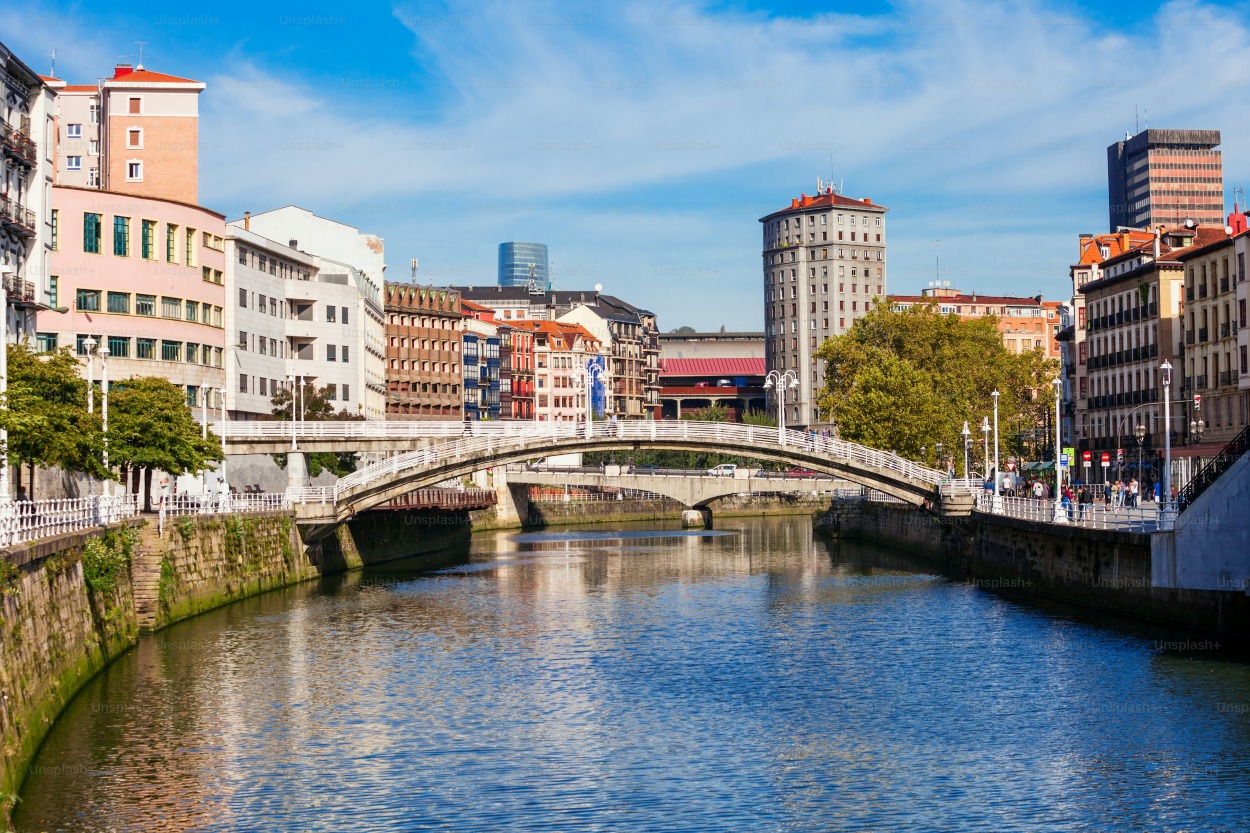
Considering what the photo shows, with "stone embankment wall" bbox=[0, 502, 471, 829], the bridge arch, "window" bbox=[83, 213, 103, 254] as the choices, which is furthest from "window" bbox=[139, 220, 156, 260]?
the bridge arch

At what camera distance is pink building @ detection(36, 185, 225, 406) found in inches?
3241

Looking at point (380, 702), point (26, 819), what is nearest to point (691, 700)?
point (380, 702)

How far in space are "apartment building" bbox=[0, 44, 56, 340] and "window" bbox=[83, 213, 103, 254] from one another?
10.3 meters

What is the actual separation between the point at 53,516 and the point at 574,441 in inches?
1505

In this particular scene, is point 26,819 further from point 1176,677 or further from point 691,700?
point 1176,677

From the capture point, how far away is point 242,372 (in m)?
100

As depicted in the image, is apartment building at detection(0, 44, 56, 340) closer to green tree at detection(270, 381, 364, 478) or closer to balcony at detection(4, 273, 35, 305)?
balcony at detection(4, 273, 35, 305)

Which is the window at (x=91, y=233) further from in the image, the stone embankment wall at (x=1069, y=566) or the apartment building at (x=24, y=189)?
the stone embankment wall at (x=1069, y=566)

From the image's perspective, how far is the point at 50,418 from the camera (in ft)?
149

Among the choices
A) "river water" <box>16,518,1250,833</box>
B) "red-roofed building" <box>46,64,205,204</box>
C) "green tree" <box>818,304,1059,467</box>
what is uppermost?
"red-roofed building" <box>46,64,205,204</box>

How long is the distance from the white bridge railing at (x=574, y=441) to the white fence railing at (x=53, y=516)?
1848cm

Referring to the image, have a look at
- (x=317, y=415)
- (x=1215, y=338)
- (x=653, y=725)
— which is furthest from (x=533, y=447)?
(x=653, y=725)

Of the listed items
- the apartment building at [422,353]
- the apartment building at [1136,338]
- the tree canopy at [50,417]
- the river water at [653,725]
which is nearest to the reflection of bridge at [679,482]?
the apartment building at [422,353]

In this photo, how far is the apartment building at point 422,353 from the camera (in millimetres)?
149125
